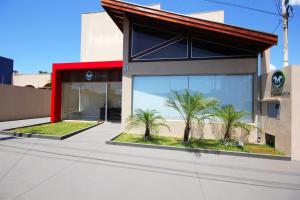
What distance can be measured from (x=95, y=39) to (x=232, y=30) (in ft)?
46.2

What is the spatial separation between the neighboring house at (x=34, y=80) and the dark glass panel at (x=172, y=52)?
64.9ft

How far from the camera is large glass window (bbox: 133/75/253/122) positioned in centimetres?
855

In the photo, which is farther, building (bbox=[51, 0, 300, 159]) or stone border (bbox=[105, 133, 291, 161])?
building (bbox=[51, 0, 300, 159])

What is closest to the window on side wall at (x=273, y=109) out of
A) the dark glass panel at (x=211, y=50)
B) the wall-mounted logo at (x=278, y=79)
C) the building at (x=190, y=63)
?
Answer: the building at (x=190, y=63)

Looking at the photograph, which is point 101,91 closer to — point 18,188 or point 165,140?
point 165,140

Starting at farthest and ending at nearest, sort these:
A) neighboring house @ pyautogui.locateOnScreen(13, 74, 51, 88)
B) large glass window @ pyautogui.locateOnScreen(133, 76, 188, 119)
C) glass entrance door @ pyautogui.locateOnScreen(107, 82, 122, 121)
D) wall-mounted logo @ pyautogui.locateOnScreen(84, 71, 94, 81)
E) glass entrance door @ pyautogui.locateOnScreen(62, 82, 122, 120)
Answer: neighboring house @ pyautogui.locateOnScreen(13, 74, 51, 88)
glass entrance door @ pyautogui.locateOnScreen(62, 82, 122, 120)
glass entrance door @ pyautogui.locateOnScreen(107, 82, 122, 121)
wall-mounted logo @ pyautogui.locateOnScreen(84, 71, 94, 81)
large glass window @ pyautogui.locateOnScreen(133, 76, 188, 119)

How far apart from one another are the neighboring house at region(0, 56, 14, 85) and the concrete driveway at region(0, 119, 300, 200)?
24671 mm

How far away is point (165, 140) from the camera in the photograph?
827 centimetres

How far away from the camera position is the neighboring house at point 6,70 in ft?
84.0

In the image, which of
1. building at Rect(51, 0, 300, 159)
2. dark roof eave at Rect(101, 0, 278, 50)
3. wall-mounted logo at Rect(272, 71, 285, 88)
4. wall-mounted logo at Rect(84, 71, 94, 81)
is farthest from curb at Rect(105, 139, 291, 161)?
wall-mounted logo at Rect(84, 71, 94, 81)

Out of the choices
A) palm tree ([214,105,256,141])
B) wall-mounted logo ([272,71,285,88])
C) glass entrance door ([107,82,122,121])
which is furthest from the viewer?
glass entrance door ([107,82,122,121])

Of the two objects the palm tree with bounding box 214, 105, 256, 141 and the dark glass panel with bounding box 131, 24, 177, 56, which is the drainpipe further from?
the dark glass panel with bounding box 131, 24, 177, 56

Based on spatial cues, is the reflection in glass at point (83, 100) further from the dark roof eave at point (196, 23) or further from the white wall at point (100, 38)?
the dark roof eave at point (196, 23)

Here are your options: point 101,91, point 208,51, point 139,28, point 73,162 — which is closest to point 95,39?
point 101,91
